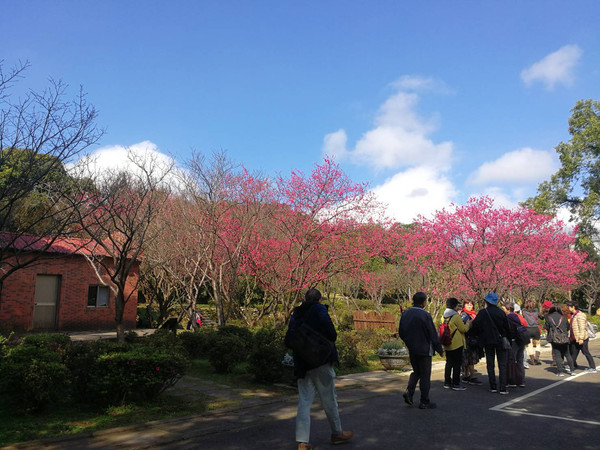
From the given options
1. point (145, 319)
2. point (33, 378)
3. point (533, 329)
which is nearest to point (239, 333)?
point (33, 378)

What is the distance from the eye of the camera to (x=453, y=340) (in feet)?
27.8

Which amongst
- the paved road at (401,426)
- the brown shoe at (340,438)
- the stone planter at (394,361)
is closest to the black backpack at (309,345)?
the brown shoe at (340,438)

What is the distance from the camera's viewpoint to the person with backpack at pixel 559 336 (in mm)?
10805

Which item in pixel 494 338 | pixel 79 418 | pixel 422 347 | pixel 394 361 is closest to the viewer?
pixel 79 418

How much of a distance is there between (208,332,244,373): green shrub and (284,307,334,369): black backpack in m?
5.03

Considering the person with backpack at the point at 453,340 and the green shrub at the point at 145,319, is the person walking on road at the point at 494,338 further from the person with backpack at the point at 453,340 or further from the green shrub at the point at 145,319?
the green shrub at the point at 145,319

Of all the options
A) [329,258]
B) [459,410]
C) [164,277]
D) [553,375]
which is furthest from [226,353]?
[164,277]

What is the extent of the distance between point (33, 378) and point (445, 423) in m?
5.44

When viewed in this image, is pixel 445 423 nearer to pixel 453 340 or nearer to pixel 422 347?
pixel 422 347

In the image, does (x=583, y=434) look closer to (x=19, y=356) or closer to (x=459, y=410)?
(x=459, y=410)

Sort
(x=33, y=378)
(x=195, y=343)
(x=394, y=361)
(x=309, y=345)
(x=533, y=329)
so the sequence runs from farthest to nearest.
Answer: (x=533, y=329) → (x=195, y=343) → (x=394, y=361) → (x=33, y=378) → (x=309, y=345)

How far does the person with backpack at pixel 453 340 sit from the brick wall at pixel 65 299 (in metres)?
13.5

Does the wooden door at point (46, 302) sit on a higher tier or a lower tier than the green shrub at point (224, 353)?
higher

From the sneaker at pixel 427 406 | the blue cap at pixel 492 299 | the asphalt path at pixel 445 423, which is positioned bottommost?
the asphalt path at pixel 445 423
